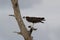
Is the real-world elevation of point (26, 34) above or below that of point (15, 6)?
below

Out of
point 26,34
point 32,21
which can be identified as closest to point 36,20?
point 32,21

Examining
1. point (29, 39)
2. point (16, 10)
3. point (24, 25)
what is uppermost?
point (16, 10)

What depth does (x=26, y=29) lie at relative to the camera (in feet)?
29.4

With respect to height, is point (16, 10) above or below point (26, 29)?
above

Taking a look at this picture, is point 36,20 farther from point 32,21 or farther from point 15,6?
point 15,6

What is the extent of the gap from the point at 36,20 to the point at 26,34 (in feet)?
2.55

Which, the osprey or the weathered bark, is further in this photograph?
the osprey

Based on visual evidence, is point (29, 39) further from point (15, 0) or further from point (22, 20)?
point (15, 0)

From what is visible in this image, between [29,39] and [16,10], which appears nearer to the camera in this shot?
[16,10]

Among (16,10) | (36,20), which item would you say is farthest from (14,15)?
(36,20)

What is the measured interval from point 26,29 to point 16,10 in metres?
0.96

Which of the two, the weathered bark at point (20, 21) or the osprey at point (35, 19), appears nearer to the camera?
the weathered bark at point (20, 21)

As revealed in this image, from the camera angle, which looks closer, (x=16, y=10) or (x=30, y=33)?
(x=16, y=10)

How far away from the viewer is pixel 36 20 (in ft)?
29.0
